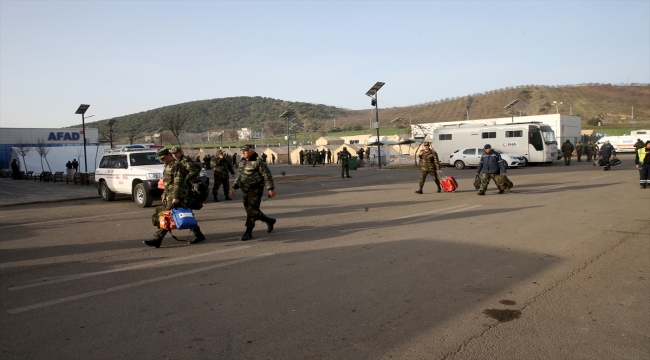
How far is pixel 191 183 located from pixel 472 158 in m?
28.1

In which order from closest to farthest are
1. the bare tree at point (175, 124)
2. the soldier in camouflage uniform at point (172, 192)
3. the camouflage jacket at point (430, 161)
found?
the soldier in camouflage uniform at point (172, 192) < the camouflage jacket at point (430, 161) < the bare tree at point (175, 124)

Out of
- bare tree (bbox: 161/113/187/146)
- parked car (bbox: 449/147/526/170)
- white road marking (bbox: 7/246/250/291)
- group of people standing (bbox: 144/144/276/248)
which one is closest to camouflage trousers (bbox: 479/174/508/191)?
group of people standing (bbox: 144/144/276/248)

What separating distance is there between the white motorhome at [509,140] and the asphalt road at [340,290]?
78.5ft

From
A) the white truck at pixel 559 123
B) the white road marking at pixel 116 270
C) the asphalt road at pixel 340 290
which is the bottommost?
the asphalt road at pixel 340 290

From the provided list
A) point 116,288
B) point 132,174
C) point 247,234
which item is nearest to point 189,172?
point 247,234

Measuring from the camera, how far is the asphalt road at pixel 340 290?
427 cm

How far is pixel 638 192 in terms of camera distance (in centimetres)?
1602

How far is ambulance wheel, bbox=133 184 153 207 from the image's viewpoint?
14.7 meters

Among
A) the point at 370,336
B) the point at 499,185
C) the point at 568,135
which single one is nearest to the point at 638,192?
the point at 499,185

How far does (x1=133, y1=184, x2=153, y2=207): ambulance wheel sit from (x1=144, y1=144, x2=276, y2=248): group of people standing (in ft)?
20.4

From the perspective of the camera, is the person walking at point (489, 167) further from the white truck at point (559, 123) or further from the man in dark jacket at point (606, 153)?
the white truck at point (559, 123)

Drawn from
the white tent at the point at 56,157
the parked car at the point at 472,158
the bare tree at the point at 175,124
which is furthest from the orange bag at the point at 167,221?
the white tent at the point at 56,157

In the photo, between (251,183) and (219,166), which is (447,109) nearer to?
(219,166)

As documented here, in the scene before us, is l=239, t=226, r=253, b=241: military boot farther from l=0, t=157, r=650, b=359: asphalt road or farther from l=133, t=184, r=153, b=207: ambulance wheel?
l=133, t=184, r=153, b=207: ambulance wheel
